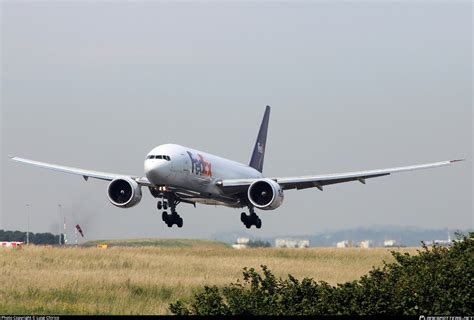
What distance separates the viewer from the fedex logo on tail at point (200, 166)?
53678 millimetres

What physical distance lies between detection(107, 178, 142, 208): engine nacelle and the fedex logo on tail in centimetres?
362

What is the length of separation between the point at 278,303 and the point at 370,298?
193 cm

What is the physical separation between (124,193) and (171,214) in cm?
275

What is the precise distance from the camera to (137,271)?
42.5 meters

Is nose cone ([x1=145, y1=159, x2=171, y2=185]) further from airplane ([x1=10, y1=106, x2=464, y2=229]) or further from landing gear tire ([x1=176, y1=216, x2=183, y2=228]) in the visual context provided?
landing gear tire ([x1=176, y1=216, x2=183, y2=228])

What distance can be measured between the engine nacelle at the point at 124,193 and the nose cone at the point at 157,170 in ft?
14.2

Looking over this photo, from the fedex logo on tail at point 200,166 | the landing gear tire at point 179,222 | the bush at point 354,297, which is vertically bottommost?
the bush at point 354,297

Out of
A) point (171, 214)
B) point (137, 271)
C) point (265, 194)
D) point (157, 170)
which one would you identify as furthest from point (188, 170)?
point (137, 271)

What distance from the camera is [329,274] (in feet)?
136

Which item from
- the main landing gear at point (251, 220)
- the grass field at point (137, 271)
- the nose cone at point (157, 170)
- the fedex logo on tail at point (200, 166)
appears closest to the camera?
the grass field at point (137, 271)

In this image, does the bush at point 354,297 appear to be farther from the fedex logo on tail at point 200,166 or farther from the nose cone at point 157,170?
the fedex logo on tail at point 200,166

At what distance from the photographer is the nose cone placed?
50656mm

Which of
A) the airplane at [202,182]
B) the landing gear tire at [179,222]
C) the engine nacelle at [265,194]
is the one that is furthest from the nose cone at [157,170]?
the engine nacelle at [265,194]

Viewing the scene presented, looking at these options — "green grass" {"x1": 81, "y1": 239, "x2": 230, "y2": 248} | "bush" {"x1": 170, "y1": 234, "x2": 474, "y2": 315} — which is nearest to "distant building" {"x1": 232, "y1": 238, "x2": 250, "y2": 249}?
"green grass" {"x1": 81, "y1": 239, "x2": 230, "y2": 248}
